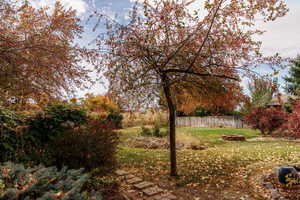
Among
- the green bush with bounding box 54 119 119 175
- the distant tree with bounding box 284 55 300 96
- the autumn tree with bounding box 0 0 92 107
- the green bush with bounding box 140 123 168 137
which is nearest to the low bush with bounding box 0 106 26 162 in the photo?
the autumn tree with bounding box 0 0 92 107

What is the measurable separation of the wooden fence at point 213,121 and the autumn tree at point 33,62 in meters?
17.1

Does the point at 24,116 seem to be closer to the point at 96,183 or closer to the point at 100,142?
the point at 100,142

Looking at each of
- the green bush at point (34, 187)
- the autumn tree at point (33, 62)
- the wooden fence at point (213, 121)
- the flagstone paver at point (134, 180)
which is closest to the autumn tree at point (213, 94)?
the flagstone paver at point (134, 180)

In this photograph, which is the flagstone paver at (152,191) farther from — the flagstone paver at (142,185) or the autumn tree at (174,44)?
the autumn tree at (174,44)

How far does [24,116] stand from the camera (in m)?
4.04

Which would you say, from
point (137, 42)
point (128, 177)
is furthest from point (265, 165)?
point (137, 42)

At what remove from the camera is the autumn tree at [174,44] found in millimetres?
3562

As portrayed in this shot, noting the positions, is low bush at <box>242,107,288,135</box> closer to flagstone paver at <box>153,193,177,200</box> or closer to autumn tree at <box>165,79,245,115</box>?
autumn tree at <box>165,79,245,115</box>

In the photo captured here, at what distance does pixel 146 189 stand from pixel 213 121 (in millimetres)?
18942

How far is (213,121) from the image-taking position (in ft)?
70.6

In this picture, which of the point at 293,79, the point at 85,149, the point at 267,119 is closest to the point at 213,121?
the point at 267,119

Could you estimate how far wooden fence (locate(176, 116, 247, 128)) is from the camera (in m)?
Answer: 20.0

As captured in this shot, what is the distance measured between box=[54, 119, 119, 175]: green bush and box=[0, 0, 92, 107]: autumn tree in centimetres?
85

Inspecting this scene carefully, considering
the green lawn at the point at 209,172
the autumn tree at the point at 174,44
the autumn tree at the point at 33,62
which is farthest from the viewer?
the green lawn at the point at 209,172
